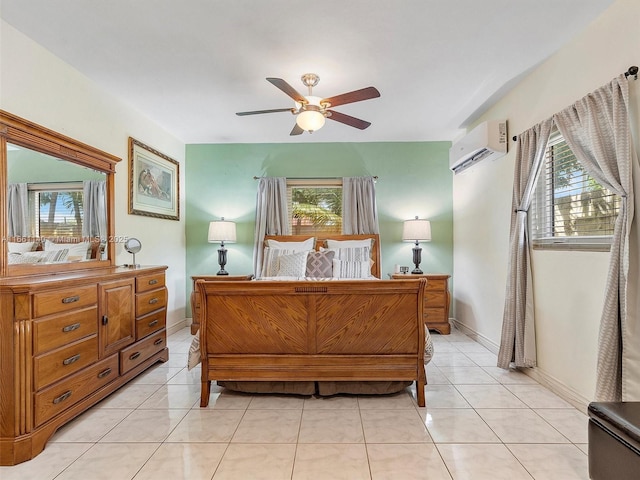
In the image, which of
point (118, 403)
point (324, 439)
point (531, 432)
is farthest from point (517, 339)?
point (118, 403)

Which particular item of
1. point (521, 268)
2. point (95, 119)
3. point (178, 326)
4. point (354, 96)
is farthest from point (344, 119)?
point (178, 326)

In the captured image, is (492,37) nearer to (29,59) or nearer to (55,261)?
(29,59)

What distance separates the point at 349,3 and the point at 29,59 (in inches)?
90.1

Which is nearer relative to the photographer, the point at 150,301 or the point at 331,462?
the point at 331,462

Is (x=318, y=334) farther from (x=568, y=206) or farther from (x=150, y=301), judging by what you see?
(x=568, y=206)

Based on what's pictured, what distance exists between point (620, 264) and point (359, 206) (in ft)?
10.2

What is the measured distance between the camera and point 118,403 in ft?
8.22

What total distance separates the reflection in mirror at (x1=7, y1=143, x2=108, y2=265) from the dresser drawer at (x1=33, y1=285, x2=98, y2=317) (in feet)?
1.64

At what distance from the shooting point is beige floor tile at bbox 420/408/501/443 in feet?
6.66

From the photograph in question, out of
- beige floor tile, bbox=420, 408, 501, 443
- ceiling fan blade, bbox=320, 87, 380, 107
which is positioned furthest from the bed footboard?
ceiling fan blade, bbox=320, 87, 380, 107

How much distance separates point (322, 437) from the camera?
2049 mm

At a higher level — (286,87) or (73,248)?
(286,87)

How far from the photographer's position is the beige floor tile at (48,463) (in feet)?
5.66

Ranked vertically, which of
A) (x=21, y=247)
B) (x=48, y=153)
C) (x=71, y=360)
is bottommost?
(x=71, y=360)
